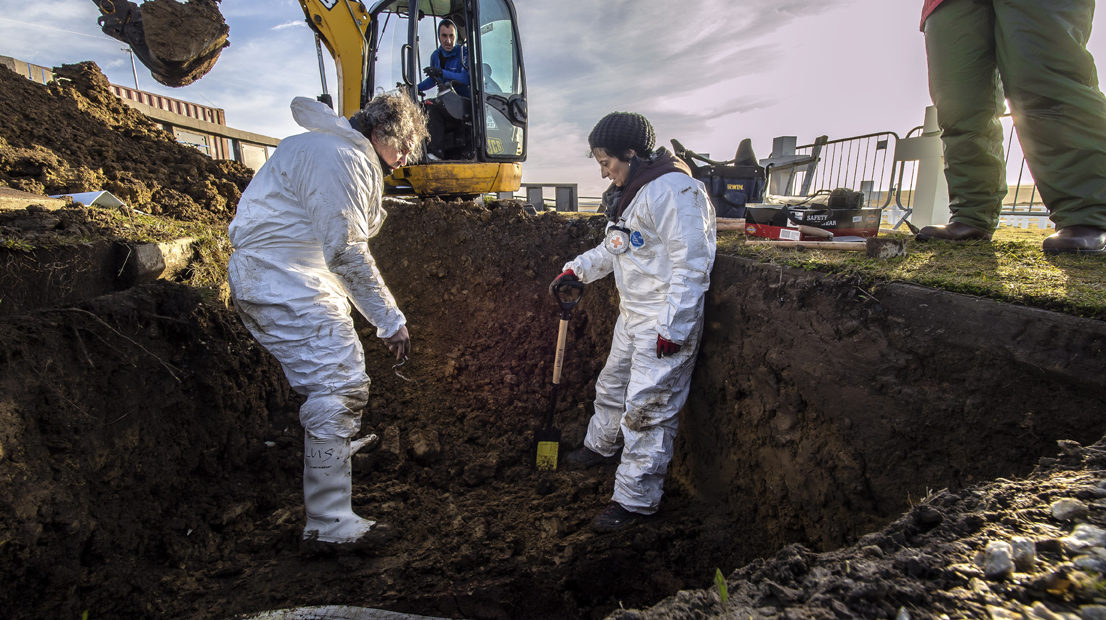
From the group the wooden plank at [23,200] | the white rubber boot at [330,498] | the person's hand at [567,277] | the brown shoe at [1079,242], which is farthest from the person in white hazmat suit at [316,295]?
the brown shoe at [1079,242]

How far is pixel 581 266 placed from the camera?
11.2ft

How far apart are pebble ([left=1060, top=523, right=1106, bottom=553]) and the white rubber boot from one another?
8.85 feet

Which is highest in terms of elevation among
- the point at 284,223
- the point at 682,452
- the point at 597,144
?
the point at 597,144

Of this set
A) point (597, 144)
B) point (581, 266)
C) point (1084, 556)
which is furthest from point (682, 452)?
point (1084, 556)

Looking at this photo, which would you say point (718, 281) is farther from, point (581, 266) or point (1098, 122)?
point (1098, 122)

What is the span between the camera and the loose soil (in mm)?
1202

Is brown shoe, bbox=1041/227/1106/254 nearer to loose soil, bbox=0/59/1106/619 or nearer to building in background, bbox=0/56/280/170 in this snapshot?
loose soil, bbox=0/59/1106/619

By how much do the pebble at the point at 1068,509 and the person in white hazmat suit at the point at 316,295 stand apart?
8.36ft

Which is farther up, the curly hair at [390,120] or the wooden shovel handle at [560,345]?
the curly hair at [390,120]

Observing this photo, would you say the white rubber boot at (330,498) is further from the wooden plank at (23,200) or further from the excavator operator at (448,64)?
the excavator operator at (448,64)

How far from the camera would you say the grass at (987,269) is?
5.94 feet

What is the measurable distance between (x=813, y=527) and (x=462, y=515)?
1906mm

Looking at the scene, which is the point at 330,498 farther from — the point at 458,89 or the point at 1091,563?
the point at 458,89

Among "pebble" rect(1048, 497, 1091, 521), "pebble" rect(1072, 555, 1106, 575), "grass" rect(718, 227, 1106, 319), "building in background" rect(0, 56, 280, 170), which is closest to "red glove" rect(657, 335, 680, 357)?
"grass" rect(718, 227, 1106, 319)
